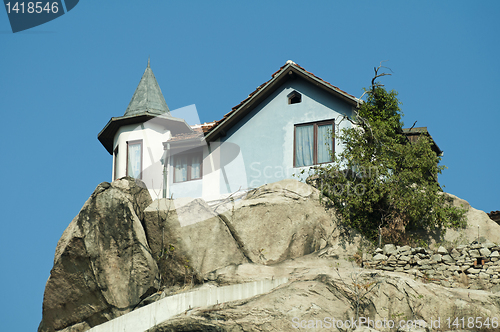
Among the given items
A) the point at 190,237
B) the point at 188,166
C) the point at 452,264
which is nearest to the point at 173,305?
the point at 190,237

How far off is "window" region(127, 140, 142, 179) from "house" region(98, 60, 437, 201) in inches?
1.8

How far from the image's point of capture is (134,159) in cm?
2816

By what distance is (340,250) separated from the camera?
2159 cm

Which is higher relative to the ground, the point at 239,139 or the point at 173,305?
the point at 239,139

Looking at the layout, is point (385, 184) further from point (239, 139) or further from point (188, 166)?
point (188, 166)

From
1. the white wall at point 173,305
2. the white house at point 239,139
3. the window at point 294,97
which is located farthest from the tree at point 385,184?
the white wall at point 173,305

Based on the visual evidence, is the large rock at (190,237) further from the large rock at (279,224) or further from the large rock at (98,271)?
the large rock at (98,271)

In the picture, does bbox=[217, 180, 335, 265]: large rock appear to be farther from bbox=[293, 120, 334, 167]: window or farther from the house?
the house

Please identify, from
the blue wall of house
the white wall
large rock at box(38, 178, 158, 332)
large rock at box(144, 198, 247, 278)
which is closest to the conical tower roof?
the blue wall of house

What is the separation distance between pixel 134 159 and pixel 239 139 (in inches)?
199

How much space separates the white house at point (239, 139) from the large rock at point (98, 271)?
17.8 ft

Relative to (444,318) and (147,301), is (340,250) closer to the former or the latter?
(444,318)

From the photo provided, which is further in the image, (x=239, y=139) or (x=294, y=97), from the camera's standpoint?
(x=239, y=139)

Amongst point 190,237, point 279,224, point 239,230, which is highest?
point 279,224
